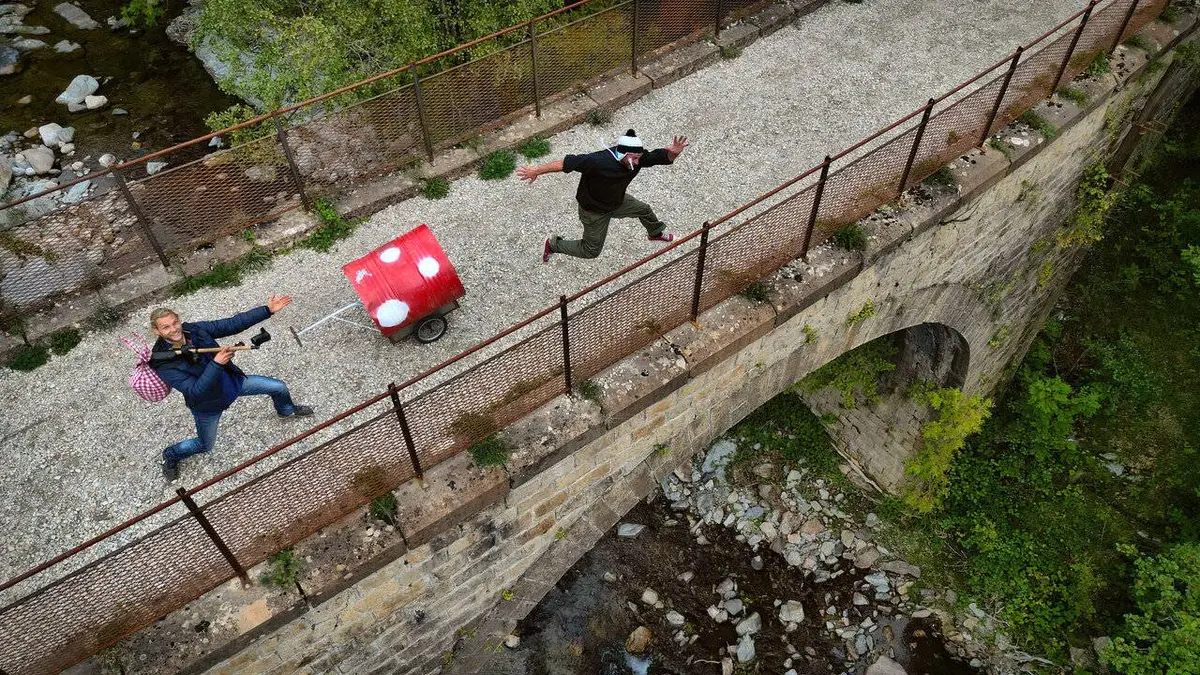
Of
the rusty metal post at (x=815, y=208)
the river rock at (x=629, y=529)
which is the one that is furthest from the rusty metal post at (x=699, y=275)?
the river rock at (x=629, y=529)

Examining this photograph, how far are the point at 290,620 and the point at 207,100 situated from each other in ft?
34.2

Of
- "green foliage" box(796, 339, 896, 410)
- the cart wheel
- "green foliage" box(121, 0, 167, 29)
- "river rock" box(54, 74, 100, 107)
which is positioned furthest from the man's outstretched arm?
"green foliage" box(121, 0, 167, 29)

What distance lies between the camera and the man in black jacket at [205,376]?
5.82m

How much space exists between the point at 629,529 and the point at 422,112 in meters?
7.33

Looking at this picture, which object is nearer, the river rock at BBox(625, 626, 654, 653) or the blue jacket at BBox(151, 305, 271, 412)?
the blue jacket at BBox(151, 305, 271, 412)

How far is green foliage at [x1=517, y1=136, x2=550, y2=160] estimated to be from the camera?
914cm

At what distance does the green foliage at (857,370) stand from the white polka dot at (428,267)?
662 centimetres

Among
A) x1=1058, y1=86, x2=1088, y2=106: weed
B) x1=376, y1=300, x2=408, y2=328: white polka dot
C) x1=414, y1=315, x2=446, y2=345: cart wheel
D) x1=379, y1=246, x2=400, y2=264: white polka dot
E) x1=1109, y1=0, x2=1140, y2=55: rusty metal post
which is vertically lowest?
x1=414, y1=315, x2=446, y2=345: cart wheel

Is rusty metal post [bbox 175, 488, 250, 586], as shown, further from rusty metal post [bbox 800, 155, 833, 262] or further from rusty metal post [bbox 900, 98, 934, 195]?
rusty metal post [bbox 900, 98, 934, 195]

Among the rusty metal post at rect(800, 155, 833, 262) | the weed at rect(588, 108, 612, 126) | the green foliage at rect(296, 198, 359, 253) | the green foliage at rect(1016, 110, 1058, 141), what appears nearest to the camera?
the rusty metal post at rect(800, 155, 833, 262)

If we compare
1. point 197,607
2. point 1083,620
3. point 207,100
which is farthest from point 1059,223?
point 207,100

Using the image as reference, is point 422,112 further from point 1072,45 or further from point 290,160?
point 1072,45

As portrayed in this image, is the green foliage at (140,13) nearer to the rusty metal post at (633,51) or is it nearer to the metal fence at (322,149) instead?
the metal fence at (322,149)

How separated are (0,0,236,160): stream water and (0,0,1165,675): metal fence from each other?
6.23 meters
